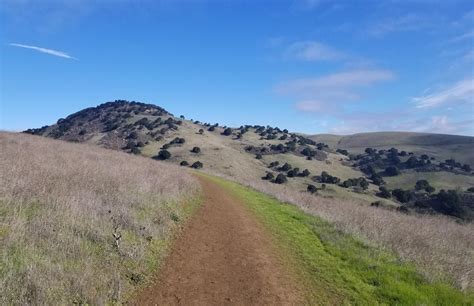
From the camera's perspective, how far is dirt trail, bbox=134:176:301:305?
7355 mm

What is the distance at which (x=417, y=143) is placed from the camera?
121688 millimetres

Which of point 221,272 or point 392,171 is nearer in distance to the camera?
point 221,272

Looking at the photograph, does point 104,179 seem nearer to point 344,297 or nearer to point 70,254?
point 70,254

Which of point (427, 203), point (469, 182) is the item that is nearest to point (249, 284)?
point (427, 203)

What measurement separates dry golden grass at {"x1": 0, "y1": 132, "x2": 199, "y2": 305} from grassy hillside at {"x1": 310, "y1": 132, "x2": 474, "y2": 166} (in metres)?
94.6

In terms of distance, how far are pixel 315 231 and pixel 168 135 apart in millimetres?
67505

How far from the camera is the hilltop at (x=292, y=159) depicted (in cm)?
5269

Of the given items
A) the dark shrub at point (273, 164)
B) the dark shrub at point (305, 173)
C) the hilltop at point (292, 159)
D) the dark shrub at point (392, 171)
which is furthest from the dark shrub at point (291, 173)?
the dark shrub at point (392, 171)

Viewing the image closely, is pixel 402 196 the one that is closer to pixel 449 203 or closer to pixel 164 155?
pixel 449 203

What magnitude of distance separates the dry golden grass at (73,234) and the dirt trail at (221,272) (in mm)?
488

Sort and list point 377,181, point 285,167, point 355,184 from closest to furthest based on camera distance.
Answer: point 355,184 < point 285,167 < point 377,181

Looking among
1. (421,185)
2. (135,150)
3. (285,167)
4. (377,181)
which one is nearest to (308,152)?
(377,181)

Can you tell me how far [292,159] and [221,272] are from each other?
68879mm

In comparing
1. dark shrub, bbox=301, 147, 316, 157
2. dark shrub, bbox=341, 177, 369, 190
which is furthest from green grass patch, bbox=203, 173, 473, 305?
dark shrub, bbox=301, 147, 316, 157
